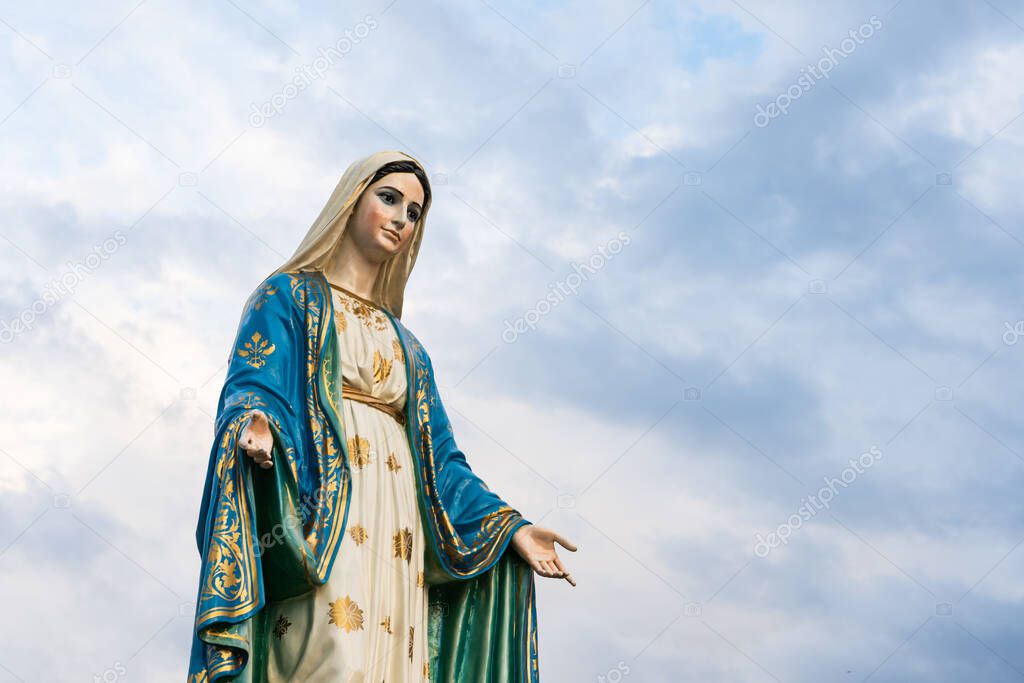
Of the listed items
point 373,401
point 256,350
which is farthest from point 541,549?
point 256,350

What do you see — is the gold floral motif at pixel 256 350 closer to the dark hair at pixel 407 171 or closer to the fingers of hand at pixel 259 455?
the fingers of hand at pixel 259 455

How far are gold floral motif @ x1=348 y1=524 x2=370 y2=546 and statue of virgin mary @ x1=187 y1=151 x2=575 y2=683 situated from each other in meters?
0.01

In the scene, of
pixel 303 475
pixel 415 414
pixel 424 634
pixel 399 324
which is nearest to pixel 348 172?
pixel 399 324

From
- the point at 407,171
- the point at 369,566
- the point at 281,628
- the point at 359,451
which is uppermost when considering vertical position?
the point at 407,171

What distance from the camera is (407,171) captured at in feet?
33.9

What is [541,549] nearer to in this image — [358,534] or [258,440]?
[358,534]

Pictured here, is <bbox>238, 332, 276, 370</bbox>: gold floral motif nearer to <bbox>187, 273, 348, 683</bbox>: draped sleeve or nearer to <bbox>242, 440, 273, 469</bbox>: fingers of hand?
<bbox>187, 273, 348, 683</bbox>: draped sleeve

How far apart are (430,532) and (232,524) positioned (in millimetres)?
1671

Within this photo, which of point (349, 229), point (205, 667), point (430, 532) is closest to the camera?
point (205, 667)

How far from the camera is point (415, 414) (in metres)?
9.88

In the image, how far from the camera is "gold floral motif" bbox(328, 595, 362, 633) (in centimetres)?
862

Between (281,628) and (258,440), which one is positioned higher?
(258,440)

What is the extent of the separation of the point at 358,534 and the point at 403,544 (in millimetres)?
431

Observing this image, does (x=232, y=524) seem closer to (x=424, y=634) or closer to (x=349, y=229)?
(x=424, y=634)
